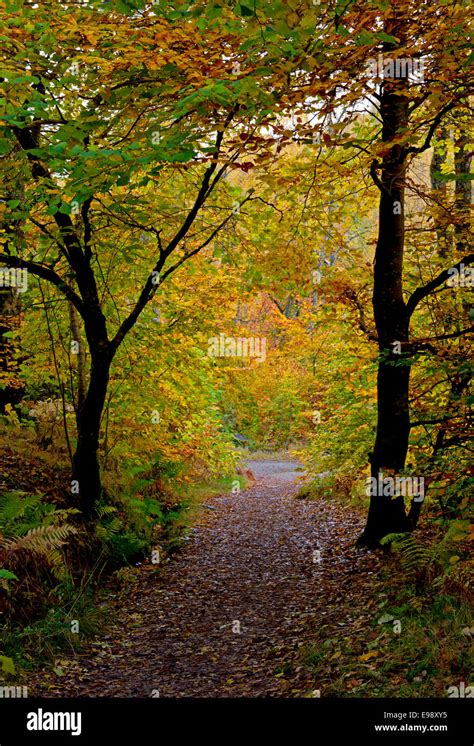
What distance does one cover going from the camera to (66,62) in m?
5.63

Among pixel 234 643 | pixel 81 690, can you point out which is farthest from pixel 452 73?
pixel 81 690

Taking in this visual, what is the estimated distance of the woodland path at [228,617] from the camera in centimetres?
538

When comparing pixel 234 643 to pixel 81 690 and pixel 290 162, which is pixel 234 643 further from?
pixel 290 162

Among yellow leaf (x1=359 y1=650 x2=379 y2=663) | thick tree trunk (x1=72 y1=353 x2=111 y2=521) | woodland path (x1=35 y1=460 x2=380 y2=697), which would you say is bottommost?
woodland path (x1=35 y1=460 x2=380 y2=697)

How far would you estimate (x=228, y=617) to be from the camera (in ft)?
23.4

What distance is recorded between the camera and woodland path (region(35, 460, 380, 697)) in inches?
212

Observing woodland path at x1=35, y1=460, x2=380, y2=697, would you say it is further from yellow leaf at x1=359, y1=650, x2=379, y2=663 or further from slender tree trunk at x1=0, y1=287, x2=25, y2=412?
slender tree trunk at x1=0, y1=287, x2=25, y2=412

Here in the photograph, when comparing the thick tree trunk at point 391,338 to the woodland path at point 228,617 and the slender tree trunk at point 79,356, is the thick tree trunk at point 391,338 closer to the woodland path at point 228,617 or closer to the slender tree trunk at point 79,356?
the woodland path at point 228,617

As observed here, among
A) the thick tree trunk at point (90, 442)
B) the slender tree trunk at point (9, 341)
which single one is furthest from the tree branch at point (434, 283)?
the slender tree trunk at point (9, 341)
